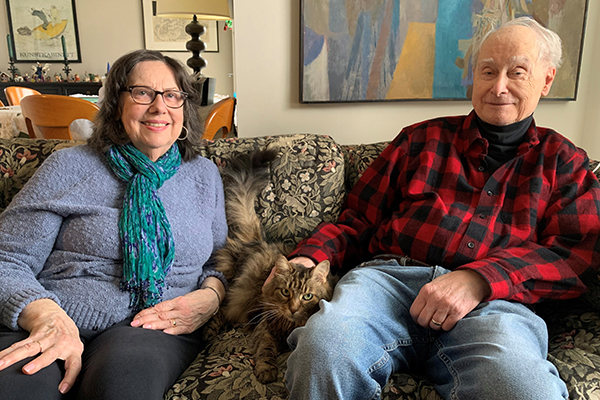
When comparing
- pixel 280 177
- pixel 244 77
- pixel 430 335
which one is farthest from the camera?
pixel 244 77

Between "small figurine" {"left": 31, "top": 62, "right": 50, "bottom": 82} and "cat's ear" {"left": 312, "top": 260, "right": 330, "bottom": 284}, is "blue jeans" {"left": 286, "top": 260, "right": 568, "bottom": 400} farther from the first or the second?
"small figurine" {"left": 31, "top": 62, "right": 50, "bottom": 82}

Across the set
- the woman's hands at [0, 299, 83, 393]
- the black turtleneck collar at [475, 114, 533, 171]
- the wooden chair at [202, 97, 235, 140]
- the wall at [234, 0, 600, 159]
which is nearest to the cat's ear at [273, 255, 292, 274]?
the woman's hands at [0, 299, 83, 393]

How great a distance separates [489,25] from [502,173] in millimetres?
1208

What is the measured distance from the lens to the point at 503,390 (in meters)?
0.91

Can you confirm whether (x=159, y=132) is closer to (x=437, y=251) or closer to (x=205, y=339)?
(x=205, y=339)

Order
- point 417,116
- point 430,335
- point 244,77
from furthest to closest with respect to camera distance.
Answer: point 417,116
point 244,77
point 430,335

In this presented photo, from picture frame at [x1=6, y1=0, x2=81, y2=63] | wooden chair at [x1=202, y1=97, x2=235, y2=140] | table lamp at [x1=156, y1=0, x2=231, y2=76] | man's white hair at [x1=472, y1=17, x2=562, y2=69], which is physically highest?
picture frame at [x1=6, y1=0, x2=81, y2=63]

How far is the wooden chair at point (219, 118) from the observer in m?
2.80

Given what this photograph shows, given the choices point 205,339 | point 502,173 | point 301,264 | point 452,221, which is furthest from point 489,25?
point 205,339

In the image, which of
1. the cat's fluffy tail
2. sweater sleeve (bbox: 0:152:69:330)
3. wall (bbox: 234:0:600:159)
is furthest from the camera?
wall (bbox: 234:0:600:159)

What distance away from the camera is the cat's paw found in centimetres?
116

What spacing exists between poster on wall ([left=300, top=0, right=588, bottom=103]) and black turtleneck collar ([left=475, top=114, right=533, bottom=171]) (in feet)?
2.82

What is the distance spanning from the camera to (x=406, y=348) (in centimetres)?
117

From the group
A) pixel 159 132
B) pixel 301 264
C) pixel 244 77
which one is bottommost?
pixel 301 264
